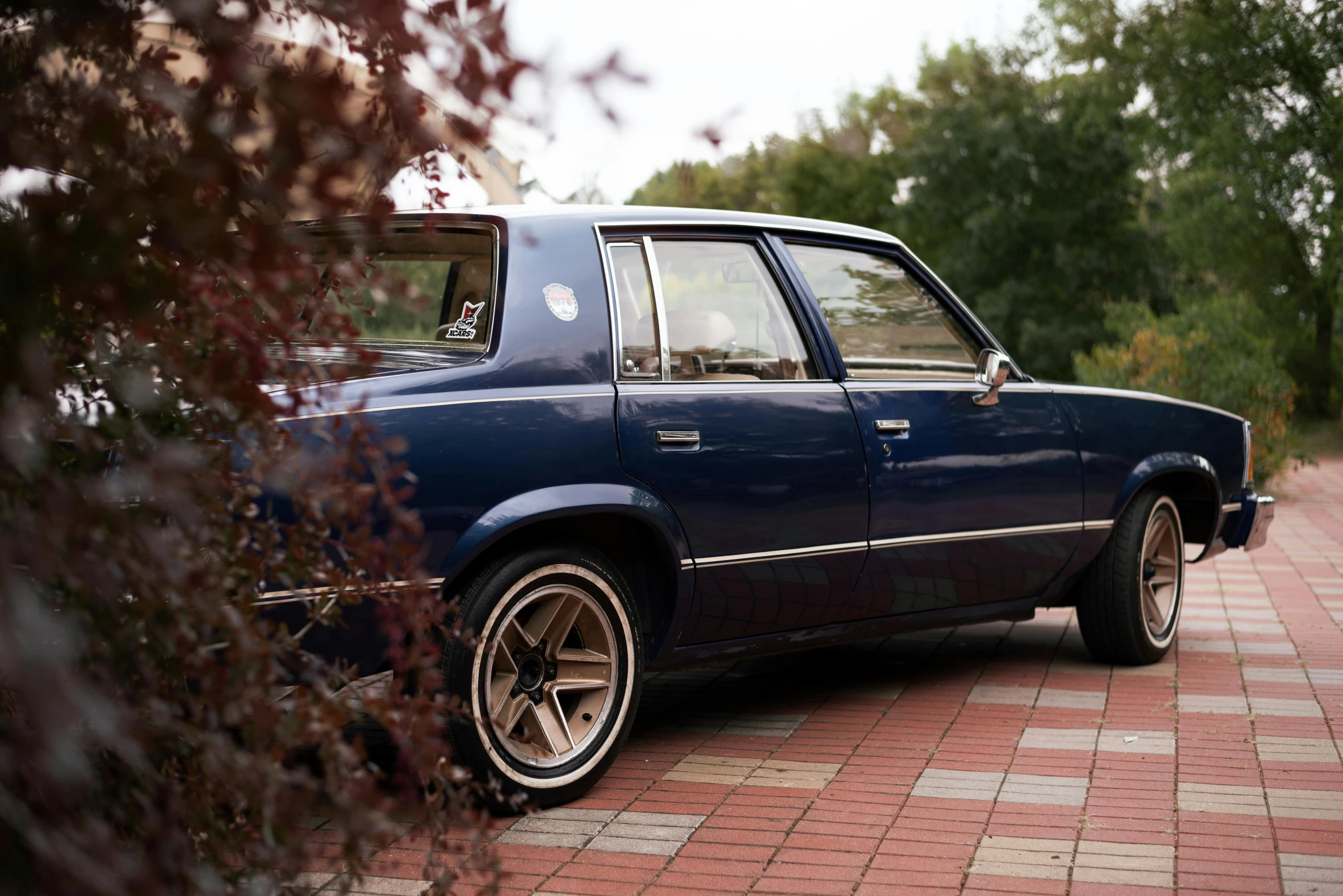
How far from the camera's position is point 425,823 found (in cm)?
202

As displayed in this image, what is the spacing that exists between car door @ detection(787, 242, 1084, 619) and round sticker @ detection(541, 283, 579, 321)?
113 cm

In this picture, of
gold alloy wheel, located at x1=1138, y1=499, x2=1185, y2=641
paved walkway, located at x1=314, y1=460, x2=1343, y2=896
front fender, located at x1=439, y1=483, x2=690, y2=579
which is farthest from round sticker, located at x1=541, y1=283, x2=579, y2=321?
gold alloy wheel, located at x1=1138, y1=499, x2=1185, y2=641

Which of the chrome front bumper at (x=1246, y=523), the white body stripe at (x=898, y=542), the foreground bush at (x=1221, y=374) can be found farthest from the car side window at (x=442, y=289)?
the foreground bush at (x=1221, y=374)

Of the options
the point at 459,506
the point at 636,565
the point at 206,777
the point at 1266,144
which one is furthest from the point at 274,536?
the point at 1266,144

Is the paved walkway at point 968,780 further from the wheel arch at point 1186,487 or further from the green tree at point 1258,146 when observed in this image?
the green tree at point 1258,146

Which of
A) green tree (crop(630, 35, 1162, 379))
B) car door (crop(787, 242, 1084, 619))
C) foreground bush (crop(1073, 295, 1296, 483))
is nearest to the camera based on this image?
car door (crop(787, 242, 1084, 619))

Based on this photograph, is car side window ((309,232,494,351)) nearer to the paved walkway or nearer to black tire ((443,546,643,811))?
black tire ((443,546,643,811))

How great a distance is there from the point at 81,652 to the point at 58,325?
447 millimetres

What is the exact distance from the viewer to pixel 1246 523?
6.25m

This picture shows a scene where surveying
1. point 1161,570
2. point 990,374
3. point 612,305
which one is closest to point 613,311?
point 612,305

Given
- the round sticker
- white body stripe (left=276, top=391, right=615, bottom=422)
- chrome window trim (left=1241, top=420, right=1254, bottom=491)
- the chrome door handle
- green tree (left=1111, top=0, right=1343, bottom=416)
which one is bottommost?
chrome window trim (left=1241, top=420, right=1254, bottom=491)

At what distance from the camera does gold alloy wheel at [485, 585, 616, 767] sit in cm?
372

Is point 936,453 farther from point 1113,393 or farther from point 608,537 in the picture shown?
point 608,537

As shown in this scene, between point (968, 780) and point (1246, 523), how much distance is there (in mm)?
2843
